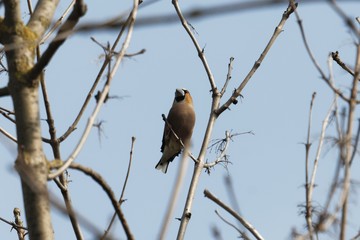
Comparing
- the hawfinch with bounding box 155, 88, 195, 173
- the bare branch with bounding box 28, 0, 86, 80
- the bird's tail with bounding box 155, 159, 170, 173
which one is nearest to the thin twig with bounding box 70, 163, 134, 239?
the bare branch with bounding box 28, 0, 86, 80

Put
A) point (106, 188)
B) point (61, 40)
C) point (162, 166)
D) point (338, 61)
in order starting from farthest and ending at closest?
point (162, 166)
point (338, 61)
point (106, 188)
point (61, 40)

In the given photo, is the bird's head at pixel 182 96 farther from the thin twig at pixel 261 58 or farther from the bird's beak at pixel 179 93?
the thin twig at pixel 261 58

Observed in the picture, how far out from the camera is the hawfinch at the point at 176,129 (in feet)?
23.9

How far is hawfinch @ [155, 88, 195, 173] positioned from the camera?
7.29 metres

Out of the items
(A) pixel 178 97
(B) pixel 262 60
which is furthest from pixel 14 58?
(A) pixel 178 97

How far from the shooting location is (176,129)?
731 cm

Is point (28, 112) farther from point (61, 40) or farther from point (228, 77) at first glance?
point (228, 77)

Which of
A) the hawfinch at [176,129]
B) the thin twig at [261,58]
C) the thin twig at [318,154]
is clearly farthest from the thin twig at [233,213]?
the hawfinch at [176,129]

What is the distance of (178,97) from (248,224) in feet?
20.4

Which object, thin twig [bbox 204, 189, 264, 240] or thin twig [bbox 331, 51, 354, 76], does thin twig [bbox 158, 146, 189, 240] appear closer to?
thin twig [bbox 204, 189, 264, 240]

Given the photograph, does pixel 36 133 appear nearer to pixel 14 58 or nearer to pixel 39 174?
pixel 39 174

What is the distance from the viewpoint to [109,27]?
1026 mm

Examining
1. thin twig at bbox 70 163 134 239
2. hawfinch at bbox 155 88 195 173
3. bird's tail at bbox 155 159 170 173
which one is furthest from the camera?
bird's tail at bbox 155 159 170 173

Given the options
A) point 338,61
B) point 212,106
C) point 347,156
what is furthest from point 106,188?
point 338,61
